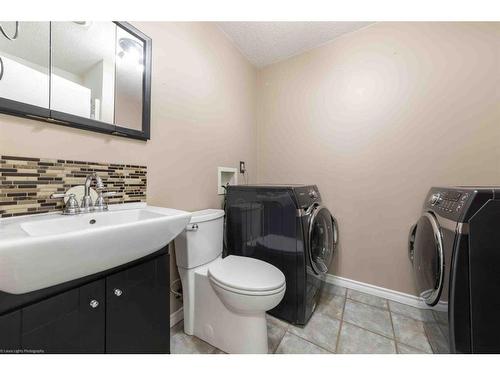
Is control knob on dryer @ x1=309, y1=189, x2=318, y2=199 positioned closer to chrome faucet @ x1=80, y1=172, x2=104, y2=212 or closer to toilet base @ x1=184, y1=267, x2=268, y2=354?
toilet base @ x1=184, y1=267, x2=268, y2=354

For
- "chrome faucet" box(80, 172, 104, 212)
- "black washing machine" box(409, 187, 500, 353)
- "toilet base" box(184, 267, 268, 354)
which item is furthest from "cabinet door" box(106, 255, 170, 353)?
"black washing machine" box(409, 187, 500, 353)

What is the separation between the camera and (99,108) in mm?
999

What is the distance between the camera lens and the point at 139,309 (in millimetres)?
812

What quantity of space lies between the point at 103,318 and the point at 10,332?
228 millimetres

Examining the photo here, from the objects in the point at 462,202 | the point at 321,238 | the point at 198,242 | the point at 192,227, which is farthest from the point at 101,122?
the point at 462,202

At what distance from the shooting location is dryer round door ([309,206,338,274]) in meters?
1.36

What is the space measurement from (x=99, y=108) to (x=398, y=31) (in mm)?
2219

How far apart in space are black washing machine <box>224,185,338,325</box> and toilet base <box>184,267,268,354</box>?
34cm

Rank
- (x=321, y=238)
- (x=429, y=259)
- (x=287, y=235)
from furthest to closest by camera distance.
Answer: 1. (x=321, y=238)
2. (x=287, y=235)
3. (x=429, y=259)

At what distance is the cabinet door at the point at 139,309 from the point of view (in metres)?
0.73

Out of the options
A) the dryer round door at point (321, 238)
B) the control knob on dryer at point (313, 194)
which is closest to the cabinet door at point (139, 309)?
the dryer round door at point (321, 238)

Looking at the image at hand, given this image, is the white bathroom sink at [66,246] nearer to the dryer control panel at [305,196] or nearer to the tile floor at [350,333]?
the dryer control panel at [305,196]

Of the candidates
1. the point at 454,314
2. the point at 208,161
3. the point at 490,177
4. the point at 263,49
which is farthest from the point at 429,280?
the point at 263,49

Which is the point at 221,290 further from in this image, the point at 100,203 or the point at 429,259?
the point at 429,259
